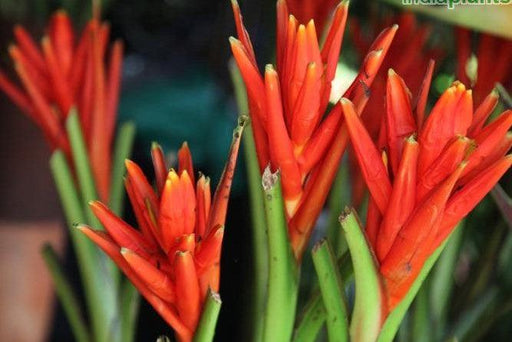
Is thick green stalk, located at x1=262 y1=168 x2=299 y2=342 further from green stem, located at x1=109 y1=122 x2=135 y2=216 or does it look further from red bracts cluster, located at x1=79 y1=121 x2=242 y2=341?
green stem, located at x1=109 y1=122 x2=135 y2=216

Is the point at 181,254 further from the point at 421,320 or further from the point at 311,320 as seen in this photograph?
the point at 421,320

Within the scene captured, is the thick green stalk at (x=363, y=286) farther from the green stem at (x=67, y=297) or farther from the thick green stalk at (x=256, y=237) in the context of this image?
the green stem at (x=67, y=297)

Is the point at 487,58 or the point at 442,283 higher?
the point at 487,58

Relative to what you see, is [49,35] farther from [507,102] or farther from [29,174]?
[507,102]

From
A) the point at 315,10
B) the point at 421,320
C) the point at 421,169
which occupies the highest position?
the point at 315,10

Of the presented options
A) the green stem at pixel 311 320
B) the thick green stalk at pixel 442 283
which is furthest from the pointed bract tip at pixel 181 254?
the thick green stalk at pixel 442 283

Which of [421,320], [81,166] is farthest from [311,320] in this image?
[81,166]

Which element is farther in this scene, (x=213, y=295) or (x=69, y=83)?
(x=69, y=83)

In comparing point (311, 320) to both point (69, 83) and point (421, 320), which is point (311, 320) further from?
point (69, 83)
